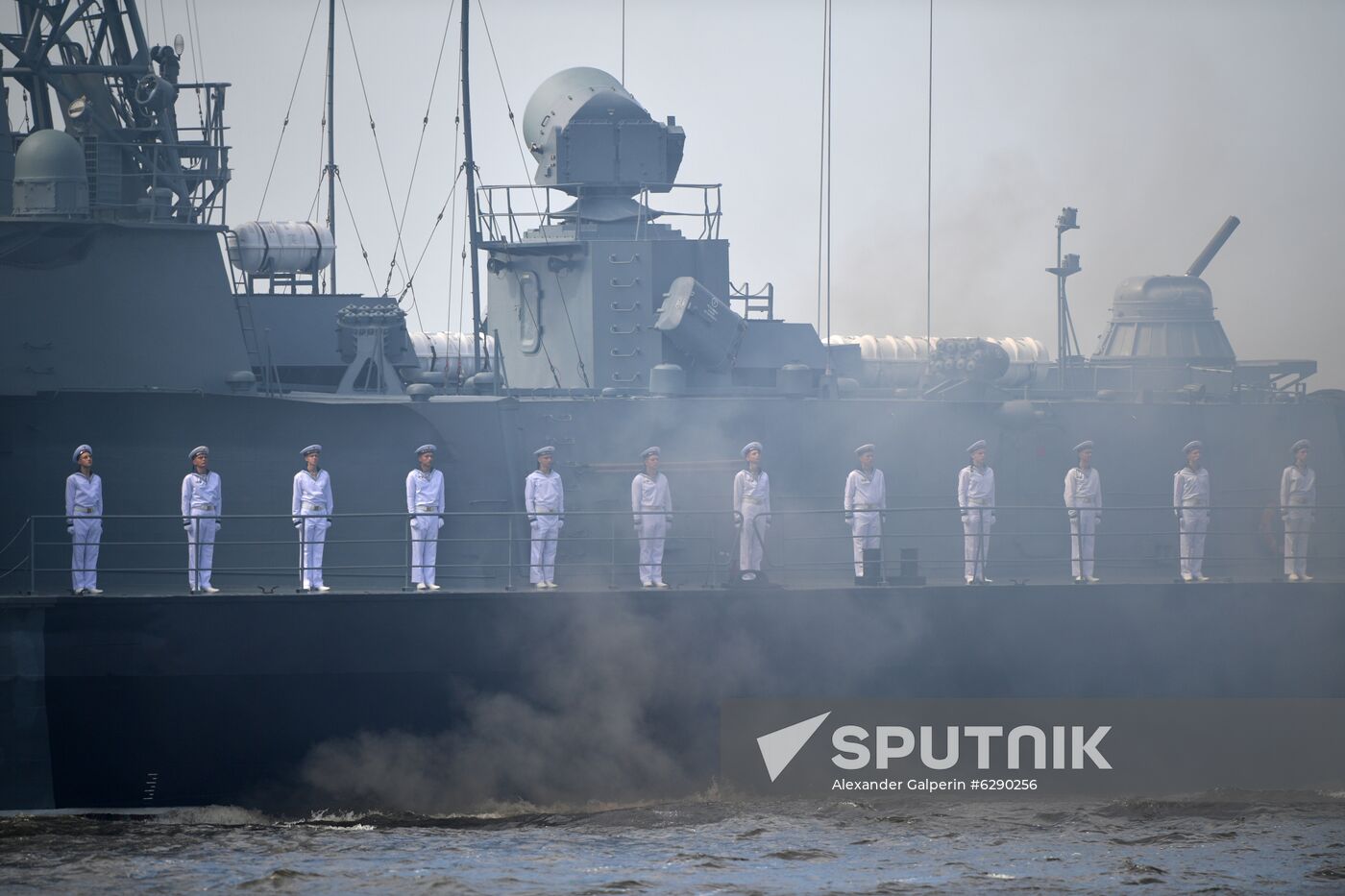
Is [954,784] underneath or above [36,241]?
underneath

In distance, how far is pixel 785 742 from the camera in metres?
17.4

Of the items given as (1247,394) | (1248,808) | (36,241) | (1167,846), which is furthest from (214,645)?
(1247,394)

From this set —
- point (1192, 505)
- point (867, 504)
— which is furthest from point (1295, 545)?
point (867, 504)

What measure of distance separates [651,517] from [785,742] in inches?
97.6

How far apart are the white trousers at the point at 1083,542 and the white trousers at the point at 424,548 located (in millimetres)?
6289

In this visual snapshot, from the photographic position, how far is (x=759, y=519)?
703 inches

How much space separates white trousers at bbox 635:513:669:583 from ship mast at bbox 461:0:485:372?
3.14 metres

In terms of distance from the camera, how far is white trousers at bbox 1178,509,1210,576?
18.6 metres

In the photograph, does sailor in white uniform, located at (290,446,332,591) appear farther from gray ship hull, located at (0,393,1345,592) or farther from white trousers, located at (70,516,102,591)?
white trousers, located at (70,516,102,591)

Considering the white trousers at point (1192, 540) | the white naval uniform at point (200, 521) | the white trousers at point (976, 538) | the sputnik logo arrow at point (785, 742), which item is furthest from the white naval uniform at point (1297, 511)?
the white naval uniform at point (200, 521)

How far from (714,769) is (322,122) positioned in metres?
14.7

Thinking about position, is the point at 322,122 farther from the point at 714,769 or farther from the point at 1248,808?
the point at 1248,808

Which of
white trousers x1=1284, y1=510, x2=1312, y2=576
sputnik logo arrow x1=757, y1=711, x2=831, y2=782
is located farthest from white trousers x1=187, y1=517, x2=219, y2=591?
white trousers x1=1284, y1=510, x2=1312, y2=576

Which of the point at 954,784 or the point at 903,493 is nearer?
the point at 954,784
